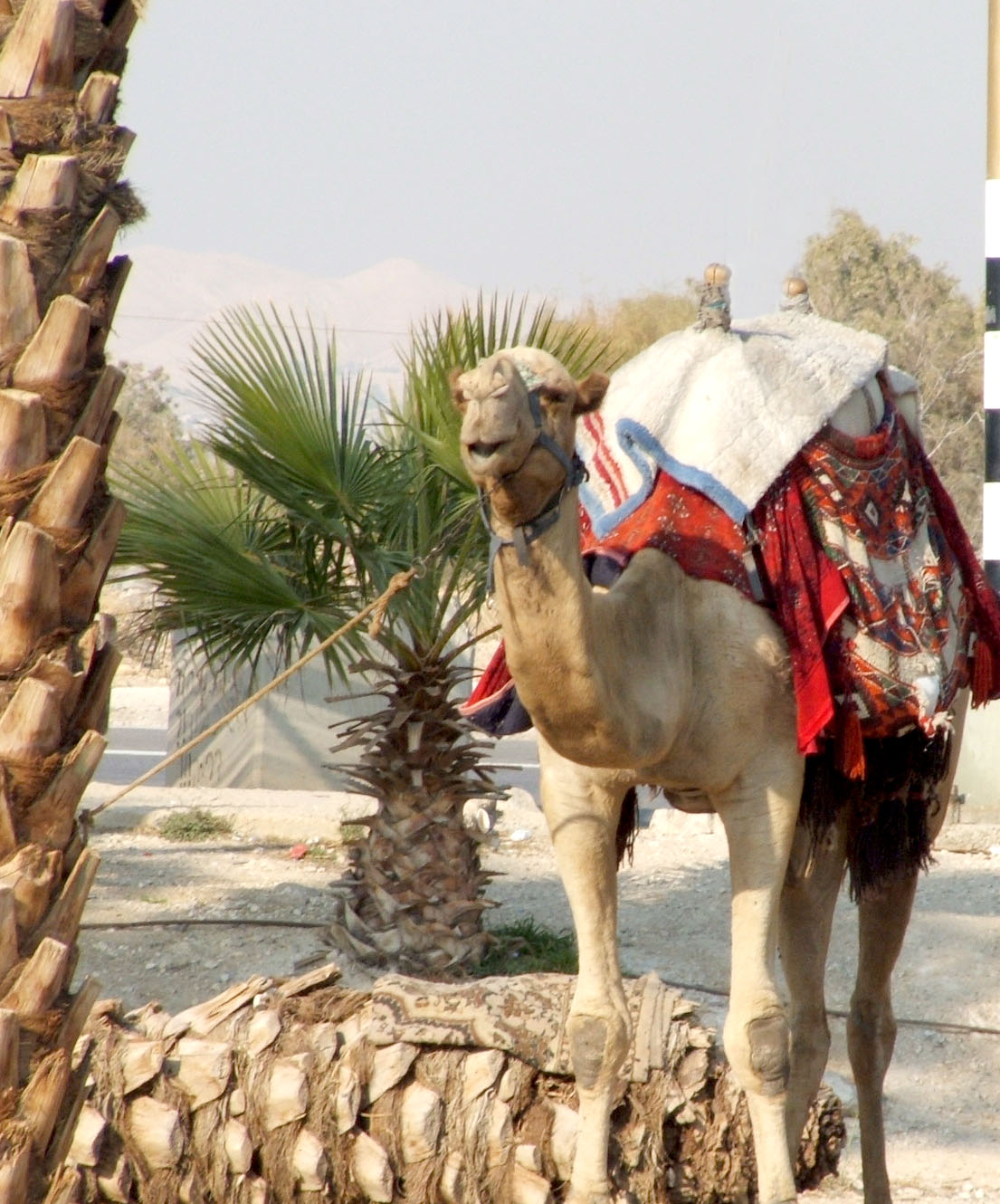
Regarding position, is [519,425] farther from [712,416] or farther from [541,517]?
[712,416]

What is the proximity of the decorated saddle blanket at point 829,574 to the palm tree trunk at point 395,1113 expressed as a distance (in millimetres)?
897

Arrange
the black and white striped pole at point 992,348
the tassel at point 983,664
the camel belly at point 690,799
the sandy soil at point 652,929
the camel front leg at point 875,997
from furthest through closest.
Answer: the black and white striped pole at point 992,348 < the sandy soil at point 652,929 < the camel front leg at point 875,997 < the tassel at point 983,664 < the camel belly at point 690,799

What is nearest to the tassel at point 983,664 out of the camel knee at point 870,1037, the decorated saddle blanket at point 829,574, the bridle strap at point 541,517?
the decorated saddle blanket at point 829,574

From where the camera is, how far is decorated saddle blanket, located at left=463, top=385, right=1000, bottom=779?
148 inches

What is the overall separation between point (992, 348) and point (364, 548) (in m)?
3.48

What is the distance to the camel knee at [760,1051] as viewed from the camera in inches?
146

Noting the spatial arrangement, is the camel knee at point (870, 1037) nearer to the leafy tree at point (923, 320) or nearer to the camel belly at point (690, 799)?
the camel belly at point (690, 799)

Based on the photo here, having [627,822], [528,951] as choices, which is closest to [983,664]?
[627,822]

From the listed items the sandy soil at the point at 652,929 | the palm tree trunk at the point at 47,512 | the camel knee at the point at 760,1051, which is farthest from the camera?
the sandy soil at the point at 652,929

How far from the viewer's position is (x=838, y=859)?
4496 mm

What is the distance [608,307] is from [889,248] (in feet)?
15.6

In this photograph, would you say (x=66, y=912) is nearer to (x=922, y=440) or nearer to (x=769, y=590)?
(x=769, y=590)

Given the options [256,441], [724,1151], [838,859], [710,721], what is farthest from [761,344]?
[256,441]

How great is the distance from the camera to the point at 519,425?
2.77 metres
